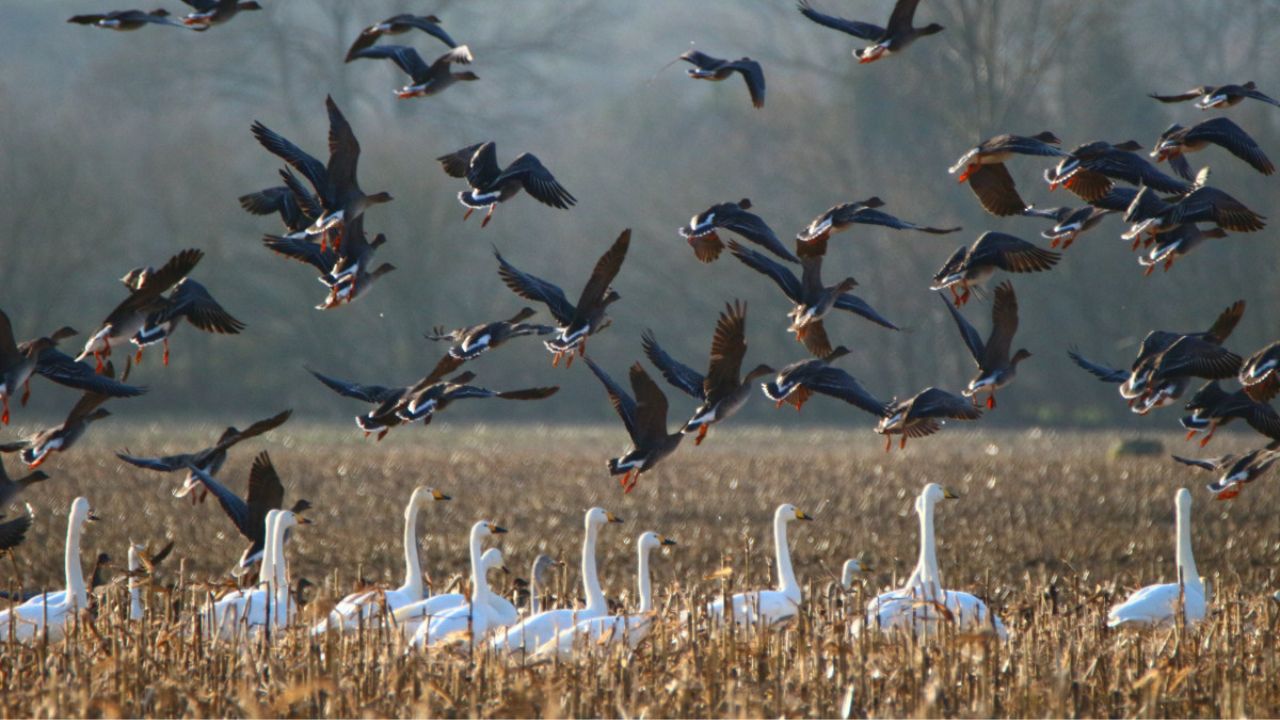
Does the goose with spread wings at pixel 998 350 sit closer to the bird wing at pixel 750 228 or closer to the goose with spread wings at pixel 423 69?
the bird wing at pixel 750 228

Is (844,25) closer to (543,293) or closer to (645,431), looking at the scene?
(543,293)

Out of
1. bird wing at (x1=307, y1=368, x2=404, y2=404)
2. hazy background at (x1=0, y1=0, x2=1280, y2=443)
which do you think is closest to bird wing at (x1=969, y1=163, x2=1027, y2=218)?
bird wing at (x1=307, y1=368, x2=404, y2=404)

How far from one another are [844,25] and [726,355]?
192 centimetres

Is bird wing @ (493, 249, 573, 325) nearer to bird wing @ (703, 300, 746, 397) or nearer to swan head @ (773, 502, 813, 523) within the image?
bird wing @ (703, 300, 746, 397)

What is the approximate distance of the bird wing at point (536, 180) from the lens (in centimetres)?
852

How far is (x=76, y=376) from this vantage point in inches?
323

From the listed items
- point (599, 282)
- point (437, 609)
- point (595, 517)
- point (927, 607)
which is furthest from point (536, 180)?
point (595, 517)

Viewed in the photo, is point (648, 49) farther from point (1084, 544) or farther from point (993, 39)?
point (1084, 544)

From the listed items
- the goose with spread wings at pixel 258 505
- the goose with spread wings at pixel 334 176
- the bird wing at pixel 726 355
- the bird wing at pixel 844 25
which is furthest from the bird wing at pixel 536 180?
the goose with spread wings at pixel 258 505

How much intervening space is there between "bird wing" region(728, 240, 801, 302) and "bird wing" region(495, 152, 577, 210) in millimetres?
993

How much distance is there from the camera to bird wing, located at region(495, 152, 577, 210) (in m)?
8.52

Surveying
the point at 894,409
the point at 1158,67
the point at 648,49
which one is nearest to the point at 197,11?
the point at 894,409

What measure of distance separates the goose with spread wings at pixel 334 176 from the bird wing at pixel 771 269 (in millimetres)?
2006

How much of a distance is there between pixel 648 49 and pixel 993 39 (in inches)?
1235
